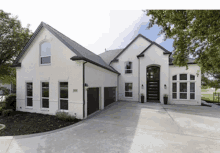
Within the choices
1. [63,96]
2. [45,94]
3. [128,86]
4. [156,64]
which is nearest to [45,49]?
[45,94]

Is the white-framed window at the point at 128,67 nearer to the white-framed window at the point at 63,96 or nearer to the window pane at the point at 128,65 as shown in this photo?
the window pane at the point at 128,65

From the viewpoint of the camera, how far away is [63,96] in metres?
7.22

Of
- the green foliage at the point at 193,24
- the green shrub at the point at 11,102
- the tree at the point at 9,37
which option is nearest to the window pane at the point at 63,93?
the green shrub at the point at 11,102

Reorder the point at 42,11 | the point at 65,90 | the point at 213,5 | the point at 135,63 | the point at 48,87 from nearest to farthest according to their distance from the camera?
the point at 213,5 → the point at 42,11 → the point at 65,90 → the point at 48,87 → the point at 135,63

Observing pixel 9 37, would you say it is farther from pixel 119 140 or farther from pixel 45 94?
pixel 119 140

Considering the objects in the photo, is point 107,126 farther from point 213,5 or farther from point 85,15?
point 213,5

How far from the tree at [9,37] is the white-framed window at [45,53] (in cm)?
622

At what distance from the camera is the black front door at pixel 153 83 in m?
13.2

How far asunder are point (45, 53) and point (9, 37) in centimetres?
703

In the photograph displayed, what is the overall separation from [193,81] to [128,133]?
11665 millimetres

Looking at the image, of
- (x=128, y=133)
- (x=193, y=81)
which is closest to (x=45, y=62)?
(x=128, y=133)

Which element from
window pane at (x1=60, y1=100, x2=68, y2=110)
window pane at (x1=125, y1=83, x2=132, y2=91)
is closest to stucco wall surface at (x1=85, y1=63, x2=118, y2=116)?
window pane at (x1=60, y1=100, x2=68, y2=110)

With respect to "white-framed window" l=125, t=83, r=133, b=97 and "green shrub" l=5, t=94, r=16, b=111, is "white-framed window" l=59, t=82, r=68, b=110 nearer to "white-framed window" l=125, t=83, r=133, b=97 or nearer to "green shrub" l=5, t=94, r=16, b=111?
"green shrub" l=5, t=94, r=16, b=111

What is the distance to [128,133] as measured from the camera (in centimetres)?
480
